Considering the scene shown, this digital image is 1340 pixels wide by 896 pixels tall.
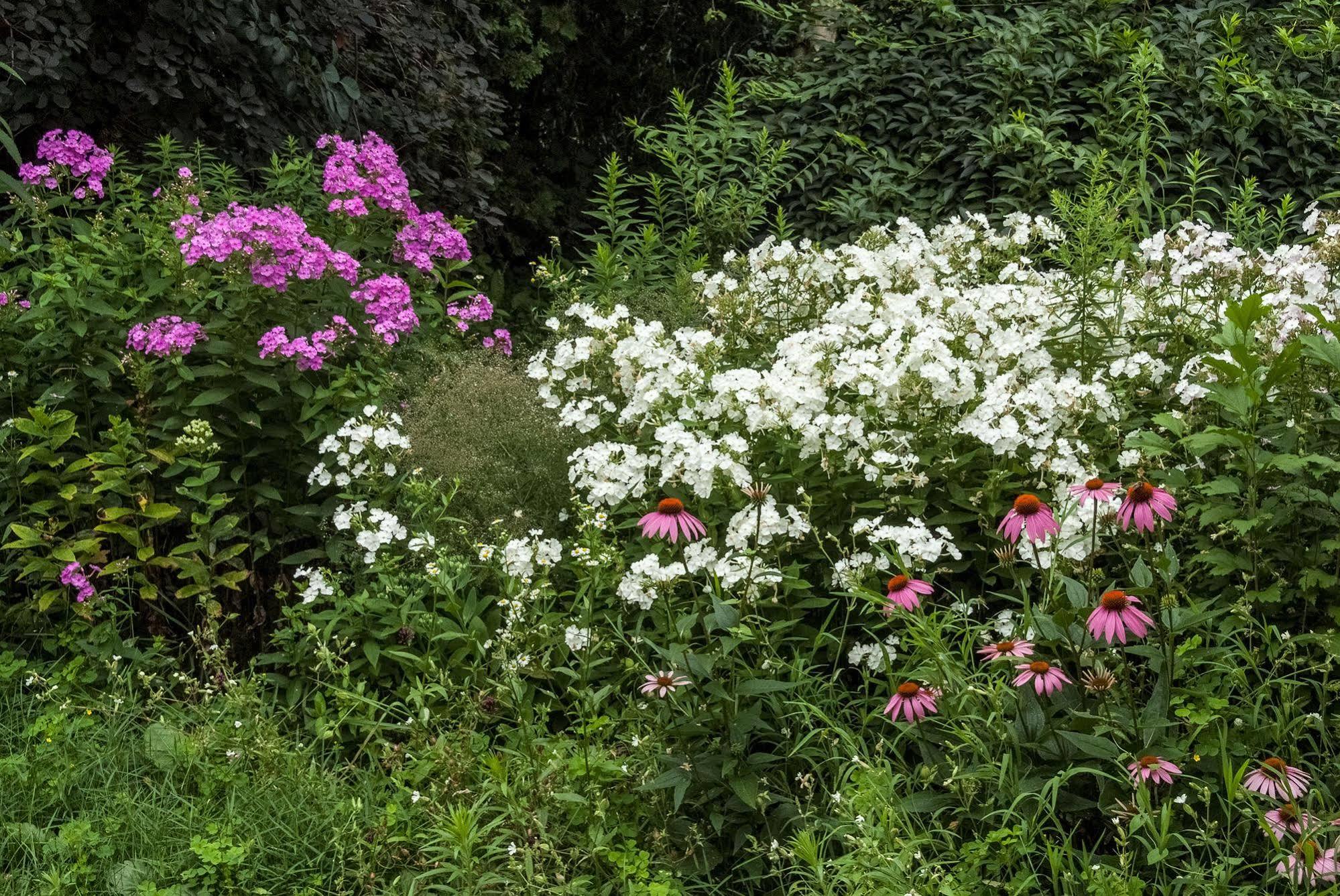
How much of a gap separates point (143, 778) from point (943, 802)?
6.81 feet

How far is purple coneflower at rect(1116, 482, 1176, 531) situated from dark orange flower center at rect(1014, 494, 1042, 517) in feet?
0.58

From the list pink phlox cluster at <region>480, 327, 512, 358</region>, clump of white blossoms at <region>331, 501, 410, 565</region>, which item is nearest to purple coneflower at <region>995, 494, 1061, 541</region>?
clump of white blossoms at <region>331, 501, 410, 565</region>

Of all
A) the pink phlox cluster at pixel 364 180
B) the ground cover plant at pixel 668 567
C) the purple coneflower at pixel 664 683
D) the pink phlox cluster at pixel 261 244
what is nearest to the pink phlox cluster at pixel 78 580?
the ground cover plant at pixel 668 567

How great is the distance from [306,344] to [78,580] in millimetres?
1013

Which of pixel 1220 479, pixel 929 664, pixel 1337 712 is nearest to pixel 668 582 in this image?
pixel 929 664

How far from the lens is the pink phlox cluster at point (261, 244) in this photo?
3969 mm

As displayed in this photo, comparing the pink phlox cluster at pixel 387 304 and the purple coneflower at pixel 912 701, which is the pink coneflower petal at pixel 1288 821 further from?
the pink phlox cluster at pixel 387 304

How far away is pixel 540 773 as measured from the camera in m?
2.88

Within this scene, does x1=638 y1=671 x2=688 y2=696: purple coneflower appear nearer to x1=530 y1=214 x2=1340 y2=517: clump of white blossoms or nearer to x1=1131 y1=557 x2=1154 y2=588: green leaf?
x1=530 y1=214 x2=1340 y2=517: clump of white blossoms

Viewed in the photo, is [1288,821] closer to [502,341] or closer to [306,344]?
[306,344]

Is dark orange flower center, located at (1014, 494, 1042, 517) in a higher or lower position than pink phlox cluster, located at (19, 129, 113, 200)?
higher

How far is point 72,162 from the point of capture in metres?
4.44

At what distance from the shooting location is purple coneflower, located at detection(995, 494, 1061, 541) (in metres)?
2.45

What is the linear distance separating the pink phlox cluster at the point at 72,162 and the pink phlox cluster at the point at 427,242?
1101 millimetres
